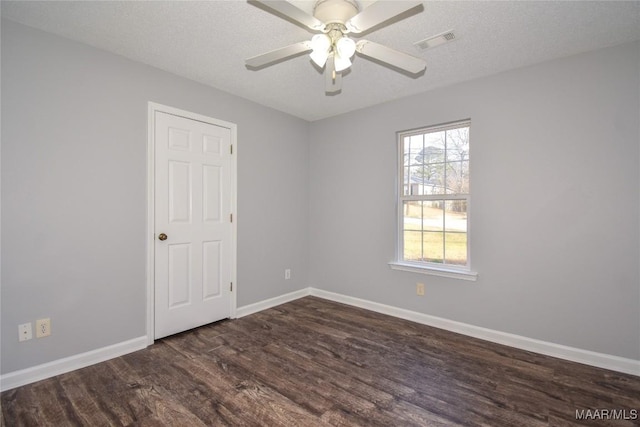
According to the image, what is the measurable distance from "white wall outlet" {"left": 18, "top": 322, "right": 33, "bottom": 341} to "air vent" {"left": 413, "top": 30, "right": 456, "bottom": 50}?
3.51 meters

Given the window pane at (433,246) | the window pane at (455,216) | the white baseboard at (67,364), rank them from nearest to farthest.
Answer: the white baseboard at (67,364)
the window pane at (455,216)
the window pane at (433,246)

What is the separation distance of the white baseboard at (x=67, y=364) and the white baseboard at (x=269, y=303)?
1.03 meters

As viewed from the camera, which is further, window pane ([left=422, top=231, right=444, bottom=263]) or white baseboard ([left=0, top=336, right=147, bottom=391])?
window pane ([left=422, top=231, right=444, bottom=263])

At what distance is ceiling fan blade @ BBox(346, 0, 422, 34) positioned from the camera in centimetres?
144

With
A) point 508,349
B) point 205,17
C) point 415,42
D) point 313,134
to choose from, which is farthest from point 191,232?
point 508,349

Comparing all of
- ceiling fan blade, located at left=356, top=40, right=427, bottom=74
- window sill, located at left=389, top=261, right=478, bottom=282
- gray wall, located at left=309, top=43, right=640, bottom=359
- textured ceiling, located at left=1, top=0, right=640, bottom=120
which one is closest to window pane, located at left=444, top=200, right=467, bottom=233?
gray wall, located at left=309, top=43, right=640, bottom=359

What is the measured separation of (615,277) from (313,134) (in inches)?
138

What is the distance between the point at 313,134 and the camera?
4.27 metres

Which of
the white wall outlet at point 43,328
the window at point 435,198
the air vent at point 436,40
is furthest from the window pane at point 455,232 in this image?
the white wall outlet at point 43,328

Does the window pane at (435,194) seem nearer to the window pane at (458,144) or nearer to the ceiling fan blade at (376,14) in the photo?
the window pane at (458,144)

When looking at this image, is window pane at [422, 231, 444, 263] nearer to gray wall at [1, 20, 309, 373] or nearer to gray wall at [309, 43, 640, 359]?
gray wall at [309, 43, 640, 359]

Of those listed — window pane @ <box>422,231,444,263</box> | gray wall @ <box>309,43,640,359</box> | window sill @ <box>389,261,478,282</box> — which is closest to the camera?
gray wall @ <box>309,43,640,359</box>

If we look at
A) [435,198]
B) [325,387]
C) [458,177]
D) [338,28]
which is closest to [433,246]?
[435,198]

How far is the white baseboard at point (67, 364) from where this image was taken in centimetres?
201
